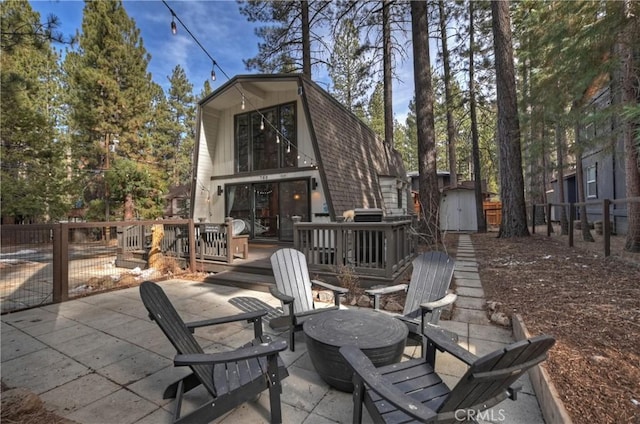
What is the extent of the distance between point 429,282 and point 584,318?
1.56 m

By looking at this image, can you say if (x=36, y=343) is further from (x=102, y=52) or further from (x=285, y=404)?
(x=102, y=52)

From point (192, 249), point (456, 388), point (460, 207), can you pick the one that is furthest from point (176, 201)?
point (456, 388)

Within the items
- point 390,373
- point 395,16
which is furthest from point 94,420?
point 395,16

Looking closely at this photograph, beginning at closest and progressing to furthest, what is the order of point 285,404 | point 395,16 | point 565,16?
point 285,404 < point 565,16 < point 395,16

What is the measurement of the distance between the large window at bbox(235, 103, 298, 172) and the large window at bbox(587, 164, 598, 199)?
1250 centimetres

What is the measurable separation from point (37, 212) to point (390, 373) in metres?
17.0

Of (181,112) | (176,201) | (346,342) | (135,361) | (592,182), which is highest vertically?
(181,112)

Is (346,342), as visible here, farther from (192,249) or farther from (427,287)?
(192,249)

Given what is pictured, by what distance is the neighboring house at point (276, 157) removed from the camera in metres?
8.53

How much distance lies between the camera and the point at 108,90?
15.0 m

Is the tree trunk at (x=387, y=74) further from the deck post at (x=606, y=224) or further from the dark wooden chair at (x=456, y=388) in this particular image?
the dark wooden chair at (x=456, y=388)

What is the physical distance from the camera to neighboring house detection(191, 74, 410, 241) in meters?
8.53

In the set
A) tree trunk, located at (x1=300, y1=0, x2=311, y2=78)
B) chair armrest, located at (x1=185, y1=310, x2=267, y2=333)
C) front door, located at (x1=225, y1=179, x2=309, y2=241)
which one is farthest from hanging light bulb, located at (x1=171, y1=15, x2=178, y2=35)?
tree trunk, located at (x1=300, y1=0, x2=311, y2=78)

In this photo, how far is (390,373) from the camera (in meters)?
1.98
